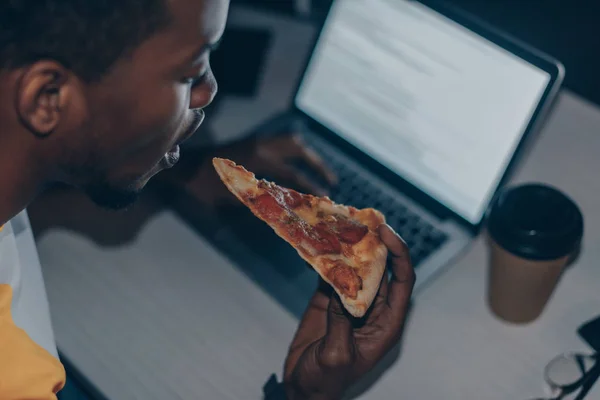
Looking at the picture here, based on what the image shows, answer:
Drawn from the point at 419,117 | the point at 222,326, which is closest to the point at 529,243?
the point at 419,117

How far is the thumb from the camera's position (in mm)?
836

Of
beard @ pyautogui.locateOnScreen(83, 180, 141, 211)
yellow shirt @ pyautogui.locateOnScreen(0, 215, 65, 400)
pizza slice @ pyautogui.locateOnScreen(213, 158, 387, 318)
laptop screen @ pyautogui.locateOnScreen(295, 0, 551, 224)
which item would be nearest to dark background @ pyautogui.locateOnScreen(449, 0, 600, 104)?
laptop screen @ pyautogui.locateOnScreen(295, 0, 551, 224)

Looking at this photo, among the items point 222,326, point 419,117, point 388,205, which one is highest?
point 419,117

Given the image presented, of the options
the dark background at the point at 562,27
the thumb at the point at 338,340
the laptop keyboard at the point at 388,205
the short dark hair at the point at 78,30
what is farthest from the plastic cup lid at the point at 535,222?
the short dark hair at the point at 78,30

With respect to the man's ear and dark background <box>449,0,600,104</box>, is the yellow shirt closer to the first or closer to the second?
the man's ear

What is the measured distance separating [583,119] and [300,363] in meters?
0.69

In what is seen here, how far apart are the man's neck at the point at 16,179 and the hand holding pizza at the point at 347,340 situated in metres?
0.35

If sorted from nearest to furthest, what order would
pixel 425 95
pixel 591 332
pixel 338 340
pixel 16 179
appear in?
pixel 16 179 → pixel 338 340 → pixel 591 332 → pixel 425 95

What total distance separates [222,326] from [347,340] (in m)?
0.22

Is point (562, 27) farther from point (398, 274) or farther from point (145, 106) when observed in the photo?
point (145, 106)

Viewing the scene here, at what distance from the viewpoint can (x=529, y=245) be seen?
0.88 metres

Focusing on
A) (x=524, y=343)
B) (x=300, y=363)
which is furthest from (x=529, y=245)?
→ (x=300, y=363)

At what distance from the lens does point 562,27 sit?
117cm

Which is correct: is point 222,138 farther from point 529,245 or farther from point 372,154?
point 529,245
